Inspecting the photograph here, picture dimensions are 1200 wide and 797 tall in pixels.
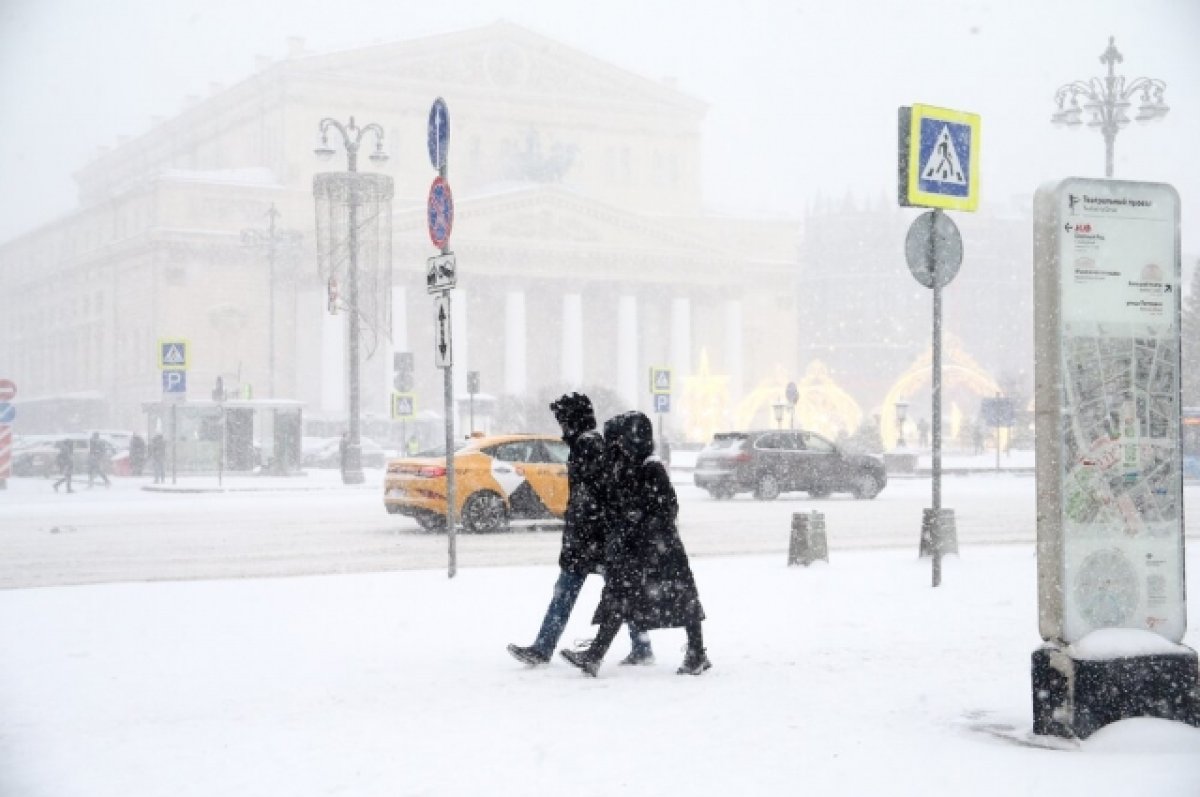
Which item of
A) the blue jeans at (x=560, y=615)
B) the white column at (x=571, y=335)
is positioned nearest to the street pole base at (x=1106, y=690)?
the blue jeans at (x=560, y=615)

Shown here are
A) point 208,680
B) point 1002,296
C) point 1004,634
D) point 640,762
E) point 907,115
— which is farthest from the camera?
point 1002,296

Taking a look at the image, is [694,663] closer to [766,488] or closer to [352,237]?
[766,488]

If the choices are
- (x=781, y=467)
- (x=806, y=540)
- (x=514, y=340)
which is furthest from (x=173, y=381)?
(x=514, y=340)

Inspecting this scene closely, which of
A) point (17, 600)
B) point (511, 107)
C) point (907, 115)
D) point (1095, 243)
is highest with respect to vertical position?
point (511, 107)

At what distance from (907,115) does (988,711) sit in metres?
6.15

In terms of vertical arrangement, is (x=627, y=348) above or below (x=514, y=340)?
below

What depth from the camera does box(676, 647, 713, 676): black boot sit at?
8.65 meters

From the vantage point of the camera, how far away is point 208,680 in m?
8.73

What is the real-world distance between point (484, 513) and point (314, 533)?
248cm

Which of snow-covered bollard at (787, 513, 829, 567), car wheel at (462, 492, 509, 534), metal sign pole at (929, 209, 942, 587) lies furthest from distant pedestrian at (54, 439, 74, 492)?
metal sign pole at (929, 209, 942, 587)

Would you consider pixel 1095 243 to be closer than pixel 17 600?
Yes

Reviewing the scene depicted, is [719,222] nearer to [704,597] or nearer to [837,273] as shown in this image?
[837,273]

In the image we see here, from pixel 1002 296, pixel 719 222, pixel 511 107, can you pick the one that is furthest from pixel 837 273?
pixel 511 107

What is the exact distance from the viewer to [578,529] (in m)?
8.98
